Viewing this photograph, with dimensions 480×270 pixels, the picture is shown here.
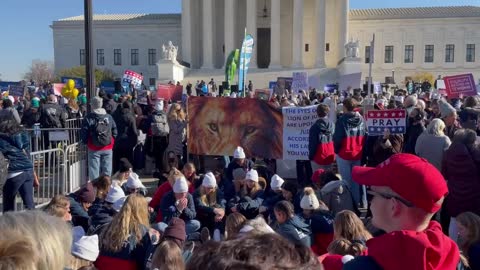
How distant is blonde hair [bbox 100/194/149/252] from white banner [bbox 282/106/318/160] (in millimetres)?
5997

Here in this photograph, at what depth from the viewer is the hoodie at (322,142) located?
9164 millimetres

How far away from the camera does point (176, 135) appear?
440 inches

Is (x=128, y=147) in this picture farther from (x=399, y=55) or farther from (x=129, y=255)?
(x=399, y=55)

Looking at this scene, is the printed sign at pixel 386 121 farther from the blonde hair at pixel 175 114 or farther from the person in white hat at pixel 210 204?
the blonde hair at pixel 175 114

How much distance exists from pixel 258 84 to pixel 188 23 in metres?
11.4

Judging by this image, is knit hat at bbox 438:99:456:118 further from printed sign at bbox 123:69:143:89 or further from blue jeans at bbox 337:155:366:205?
printed sign at bbox 123:69:143:89

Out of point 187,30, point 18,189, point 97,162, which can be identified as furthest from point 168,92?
point 187,30

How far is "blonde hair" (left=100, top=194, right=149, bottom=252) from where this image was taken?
4660mm

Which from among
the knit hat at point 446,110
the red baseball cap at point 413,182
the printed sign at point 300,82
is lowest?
the red baseball cap at point 413,182

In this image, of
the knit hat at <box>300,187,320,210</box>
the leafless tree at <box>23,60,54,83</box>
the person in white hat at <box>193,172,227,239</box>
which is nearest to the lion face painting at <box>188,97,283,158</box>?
the person in white hat at <box>193,172,227,239</box>

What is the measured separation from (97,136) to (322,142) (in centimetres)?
398

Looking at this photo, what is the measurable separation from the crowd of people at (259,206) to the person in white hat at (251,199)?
0.02m

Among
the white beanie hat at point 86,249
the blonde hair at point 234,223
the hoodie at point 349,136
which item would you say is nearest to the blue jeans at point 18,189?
the blonde hair at point 234,223

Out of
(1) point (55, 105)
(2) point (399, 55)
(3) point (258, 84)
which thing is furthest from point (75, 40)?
(1) point (55, 105)
